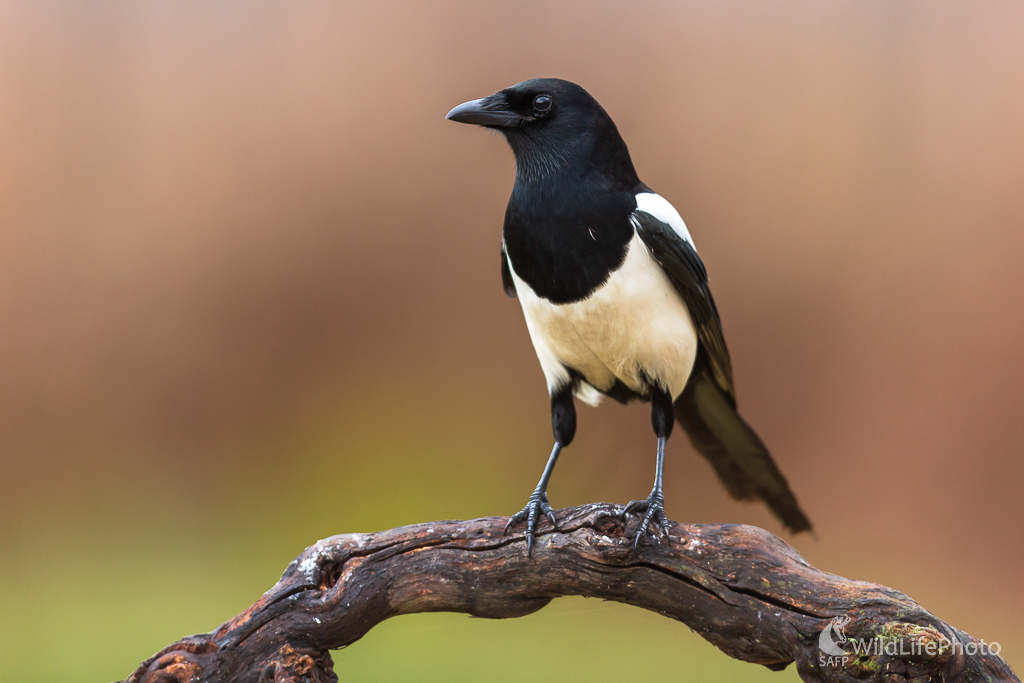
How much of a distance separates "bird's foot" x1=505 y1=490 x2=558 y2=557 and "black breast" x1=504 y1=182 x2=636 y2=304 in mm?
383

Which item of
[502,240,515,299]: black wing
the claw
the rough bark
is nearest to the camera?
the rough bark

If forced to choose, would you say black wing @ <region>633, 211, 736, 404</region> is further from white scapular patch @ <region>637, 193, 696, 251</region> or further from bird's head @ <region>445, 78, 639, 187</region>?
bird's head @ <region>445, 78, 639, 187</region>

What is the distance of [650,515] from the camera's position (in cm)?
146

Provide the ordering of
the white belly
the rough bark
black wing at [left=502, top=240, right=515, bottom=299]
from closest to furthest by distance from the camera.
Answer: the rough bark < the white belly < black wing at [left=502, top=240, right=515, bottom=299]

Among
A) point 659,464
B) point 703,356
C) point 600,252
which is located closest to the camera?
point 600,252

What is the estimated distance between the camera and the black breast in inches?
59.3

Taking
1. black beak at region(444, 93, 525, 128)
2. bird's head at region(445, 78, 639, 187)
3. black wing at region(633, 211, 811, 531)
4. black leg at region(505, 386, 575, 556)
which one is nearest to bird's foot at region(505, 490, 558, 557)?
black leg at region(505, 386, 575, 556)

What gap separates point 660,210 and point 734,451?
24.8 inches

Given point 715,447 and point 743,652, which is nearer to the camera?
point 743,652

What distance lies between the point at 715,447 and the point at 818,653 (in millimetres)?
651

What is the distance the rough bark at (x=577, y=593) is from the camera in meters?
1.28

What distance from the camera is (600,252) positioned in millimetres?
1507

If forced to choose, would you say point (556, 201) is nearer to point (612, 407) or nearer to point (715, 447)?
point (715, 447)

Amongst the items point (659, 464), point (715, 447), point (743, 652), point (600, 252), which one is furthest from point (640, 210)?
point (743, 652)
